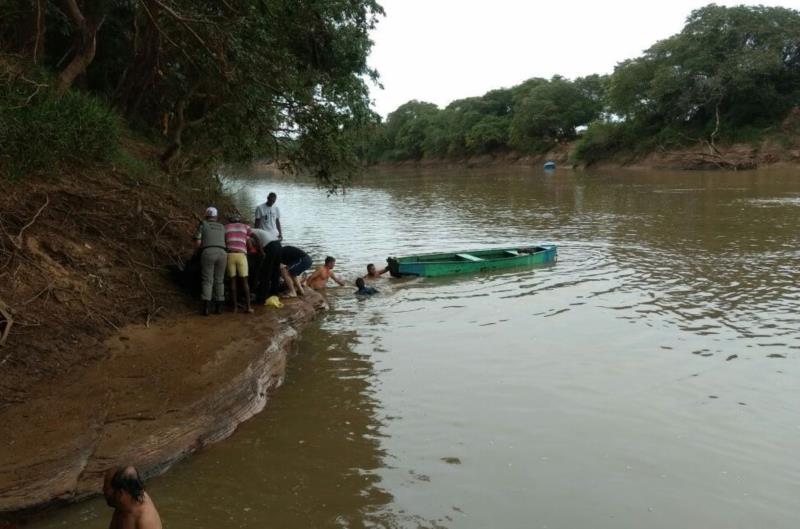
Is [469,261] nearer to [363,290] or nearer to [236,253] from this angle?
[363,290]

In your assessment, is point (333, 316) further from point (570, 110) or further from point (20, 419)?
point (570, 110)

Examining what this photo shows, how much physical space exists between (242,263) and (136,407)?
3624mm

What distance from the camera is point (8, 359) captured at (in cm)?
602

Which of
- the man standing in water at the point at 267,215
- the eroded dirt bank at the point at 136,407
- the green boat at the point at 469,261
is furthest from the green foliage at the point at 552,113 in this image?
the eroded dirt bank at the point at 136,407

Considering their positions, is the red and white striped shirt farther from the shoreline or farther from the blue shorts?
the shoreline

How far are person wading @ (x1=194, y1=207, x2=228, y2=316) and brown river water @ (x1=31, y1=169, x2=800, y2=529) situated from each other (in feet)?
5.23

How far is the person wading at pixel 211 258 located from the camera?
8719 millimetres

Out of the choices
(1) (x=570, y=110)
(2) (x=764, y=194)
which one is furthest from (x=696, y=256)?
(1) (x=570, y=110)

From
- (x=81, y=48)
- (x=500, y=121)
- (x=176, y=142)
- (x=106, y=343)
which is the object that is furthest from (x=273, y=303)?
(x=500, y=121)

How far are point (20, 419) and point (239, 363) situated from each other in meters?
2.21

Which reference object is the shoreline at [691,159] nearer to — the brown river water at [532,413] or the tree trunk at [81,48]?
the tree trunk at [81,48]

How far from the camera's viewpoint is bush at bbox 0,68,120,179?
7820 millimetres

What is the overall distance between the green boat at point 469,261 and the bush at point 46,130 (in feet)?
20.7

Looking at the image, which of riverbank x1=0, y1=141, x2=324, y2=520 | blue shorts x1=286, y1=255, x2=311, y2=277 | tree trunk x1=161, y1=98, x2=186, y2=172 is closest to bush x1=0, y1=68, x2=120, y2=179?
riverbank x1=0, y1=141, x2=324, y2=520
